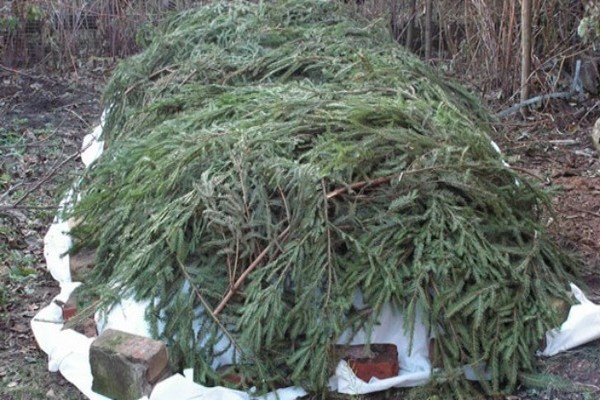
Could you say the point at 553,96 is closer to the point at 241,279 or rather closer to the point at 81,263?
the point at 81,263

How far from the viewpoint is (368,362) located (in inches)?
144

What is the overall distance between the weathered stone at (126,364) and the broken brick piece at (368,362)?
2.42 ft

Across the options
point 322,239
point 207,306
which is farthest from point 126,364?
point 322,239

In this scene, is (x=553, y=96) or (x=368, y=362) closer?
(x=368, y=362)

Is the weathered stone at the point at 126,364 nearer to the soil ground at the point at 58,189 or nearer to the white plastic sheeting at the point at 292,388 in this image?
the white plastic sheeting at the point at 292,388

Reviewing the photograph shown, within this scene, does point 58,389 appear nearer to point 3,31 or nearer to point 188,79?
point 188,79

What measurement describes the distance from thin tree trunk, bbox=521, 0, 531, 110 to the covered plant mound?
330 centimetres

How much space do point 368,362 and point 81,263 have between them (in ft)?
5.62

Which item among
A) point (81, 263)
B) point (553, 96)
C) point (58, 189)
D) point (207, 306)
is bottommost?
point (553, 96)

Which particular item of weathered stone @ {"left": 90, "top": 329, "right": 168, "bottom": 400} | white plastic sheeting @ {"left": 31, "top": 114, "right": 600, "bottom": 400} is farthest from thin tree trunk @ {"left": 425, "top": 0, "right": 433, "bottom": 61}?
weathered stone @ {"left": 90, "top": 329, "right": 168, "bottom": 400}

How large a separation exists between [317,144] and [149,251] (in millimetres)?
918

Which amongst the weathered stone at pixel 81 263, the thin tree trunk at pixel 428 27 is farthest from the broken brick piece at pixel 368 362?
the thin tree trunk at pixel 428 27

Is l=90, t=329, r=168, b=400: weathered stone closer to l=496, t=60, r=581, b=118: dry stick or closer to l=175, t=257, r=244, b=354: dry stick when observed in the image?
l=175, t=257, r=244, b=354: dry stick

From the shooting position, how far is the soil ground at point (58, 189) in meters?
3.79
